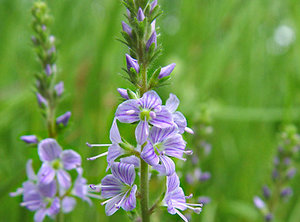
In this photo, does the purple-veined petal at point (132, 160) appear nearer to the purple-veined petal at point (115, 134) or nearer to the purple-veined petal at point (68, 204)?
the purple-veined petal at point (115, 134)

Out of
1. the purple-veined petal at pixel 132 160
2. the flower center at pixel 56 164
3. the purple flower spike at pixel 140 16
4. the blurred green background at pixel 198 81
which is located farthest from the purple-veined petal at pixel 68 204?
the purple flower spike at pixel 140 16

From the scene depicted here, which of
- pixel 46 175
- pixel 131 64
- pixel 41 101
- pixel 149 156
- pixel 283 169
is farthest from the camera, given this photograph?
pixel 283 169

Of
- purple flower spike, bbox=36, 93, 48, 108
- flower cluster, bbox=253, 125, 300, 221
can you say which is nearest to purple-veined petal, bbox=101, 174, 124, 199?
purple flower spike, bbox=36, 93, 48, 108

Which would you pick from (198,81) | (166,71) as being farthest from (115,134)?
(198,81)

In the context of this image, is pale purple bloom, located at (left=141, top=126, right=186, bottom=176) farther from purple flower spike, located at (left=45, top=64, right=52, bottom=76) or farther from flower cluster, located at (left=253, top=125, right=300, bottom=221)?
flower cluster, located at (left=253, top=125, right=300, bottom=221)

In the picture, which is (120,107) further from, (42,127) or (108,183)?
(42,127)

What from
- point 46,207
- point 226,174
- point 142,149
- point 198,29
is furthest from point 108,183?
point 198,29

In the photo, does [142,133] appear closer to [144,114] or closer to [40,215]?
[144,114]
